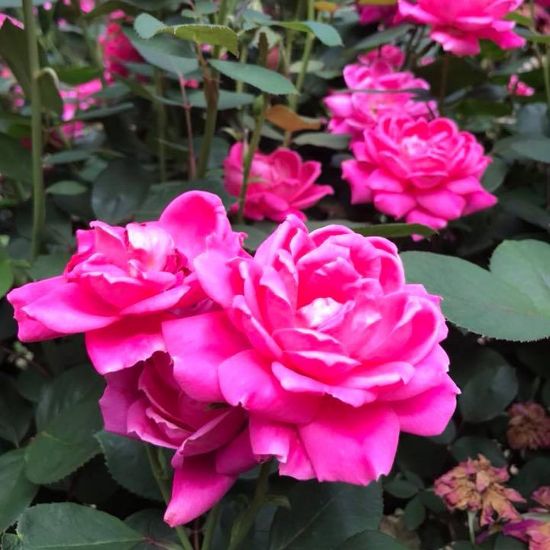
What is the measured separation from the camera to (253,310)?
0.35 m

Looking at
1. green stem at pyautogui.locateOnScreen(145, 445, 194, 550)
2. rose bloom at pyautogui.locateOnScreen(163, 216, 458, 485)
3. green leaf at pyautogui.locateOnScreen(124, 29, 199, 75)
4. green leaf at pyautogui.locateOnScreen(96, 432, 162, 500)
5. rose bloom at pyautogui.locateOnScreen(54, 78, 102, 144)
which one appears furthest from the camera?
rose bloom at pyautogui.locateOnScreen(54, 78, 102, 144)

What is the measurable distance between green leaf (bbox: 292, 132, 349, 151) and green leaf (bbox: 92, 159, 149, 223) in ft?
0.63

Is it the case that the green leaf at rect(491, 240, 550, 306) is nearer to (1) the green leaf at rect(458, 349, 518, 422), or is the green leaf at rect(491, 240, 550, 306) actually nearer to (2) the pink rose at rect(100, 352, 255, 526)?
(1) the green leaf at rect(458, 349, 518, 422)

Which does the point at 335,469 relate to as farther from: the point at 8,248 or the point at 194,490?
the point at 8,248

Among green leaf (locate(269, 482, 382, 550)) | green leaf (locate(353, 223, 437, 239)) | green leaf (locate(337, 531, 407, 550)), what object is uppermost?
green leaf (locate(353, 223, 437, 239))

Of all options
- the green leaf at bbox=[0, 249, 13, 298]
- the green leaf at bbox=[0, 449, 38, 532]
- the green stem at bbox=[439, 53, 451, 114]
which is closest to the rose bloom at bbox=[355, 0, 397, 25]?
the green stem at bbox=[439, 53, 451, 114]

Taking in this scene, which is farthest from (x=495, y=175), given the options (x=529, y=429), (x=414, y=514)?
(x=414, y=514)

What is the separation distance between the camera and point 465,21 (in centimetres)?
75

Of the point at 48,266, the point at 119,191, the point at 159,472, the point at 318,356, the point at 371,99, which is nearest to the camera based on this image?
the point at 318,356

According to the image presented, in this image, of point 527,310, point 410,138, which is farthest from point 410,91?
point 527,310

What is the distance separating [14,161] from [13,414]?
250mm

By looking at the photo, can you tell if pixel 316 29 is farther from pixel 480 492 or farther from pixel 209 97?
pixel 480 492

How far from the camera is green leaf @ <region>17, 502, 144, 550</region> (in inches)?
17.9

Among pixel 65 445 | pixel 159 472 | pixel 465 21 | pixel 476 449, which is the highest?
pixel 465 21
